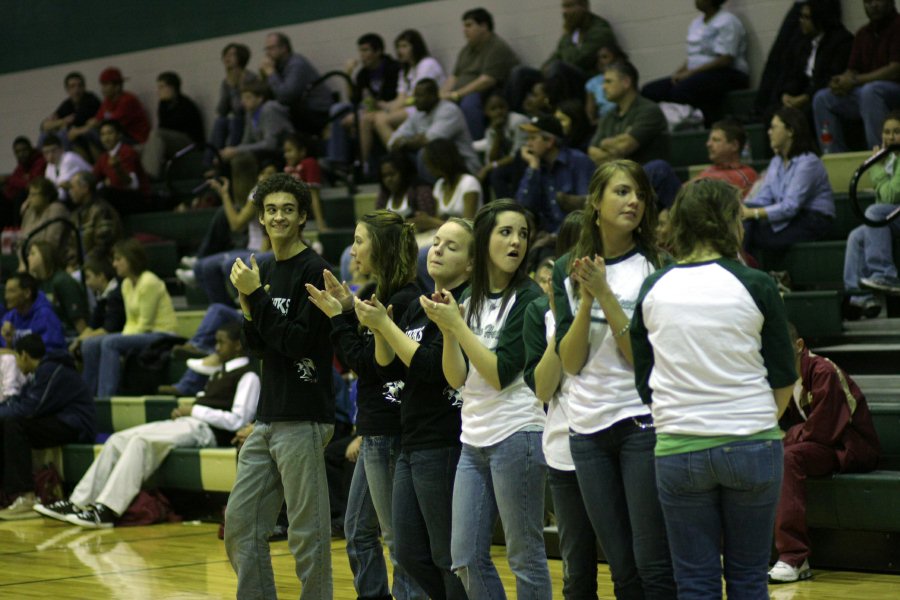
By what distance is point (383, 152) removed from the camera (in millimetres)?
10461

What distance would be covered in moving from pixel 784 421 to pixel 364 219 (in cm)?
229

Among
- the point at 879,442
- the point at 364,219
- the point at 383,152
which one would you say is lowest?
the point at 879,442

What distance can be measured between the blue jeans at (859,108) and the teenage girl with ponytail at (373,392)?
14.3 ft

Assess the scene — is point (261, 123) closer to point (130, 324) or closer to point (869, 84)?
point (130, 324)

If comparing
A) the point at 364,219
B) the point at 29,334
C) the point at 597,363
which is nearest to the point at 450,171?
the point at 29,334

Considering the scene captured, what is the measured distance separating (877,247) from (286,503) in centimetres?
360

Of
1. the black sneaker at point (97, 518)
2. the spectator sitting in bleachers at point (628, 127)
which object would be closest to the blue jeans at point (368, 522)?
the black sneaker at point (97, 518)

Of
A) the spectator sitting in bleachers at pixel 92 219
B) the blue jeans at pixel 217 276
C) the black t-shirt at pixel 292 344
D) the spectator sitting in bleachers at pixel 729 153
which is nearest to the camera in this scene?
the black t-shirt at pixel 292 344

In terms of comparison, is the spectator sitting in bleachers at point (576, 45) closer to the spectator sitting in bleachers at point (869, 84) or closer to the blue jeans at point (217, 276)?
the spectator sitting in bleachers at point (869, 84)

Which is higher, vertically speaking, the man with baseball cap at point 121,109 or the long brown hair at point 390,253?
the man with baseball cap at point 121,109

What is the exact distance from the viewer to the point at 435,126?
9.02 meters

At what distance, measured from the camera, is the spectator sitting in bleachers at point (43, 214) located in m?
10.3

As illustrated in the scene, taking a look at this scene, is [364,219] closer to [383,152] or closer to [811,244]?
[811,244]

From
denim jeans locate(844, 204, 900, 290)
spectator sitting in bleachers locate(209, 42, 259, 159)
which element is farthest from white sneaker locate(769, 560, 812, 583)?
spectator sitting in bleachers locate(209, 42, 259, 159)
